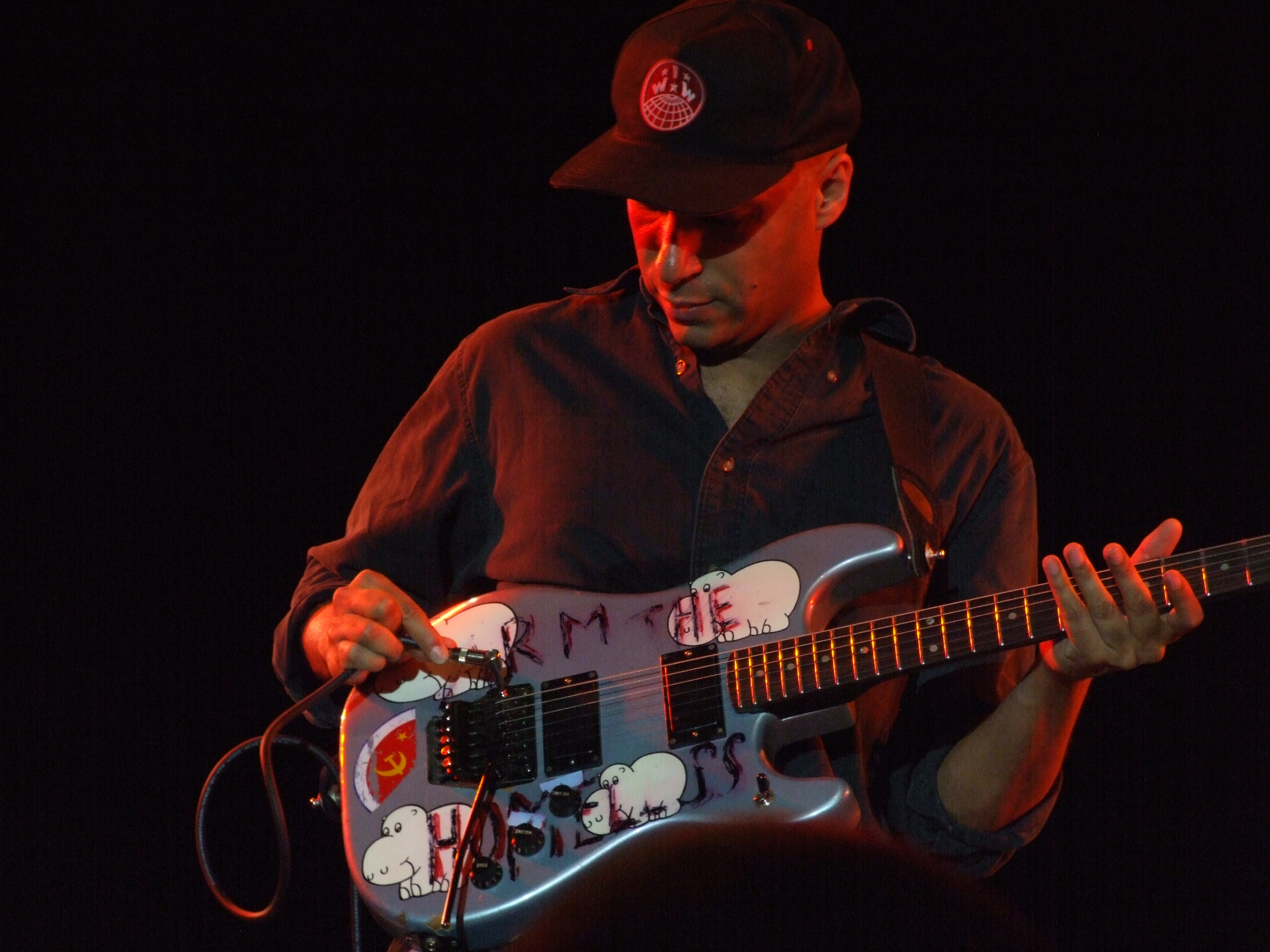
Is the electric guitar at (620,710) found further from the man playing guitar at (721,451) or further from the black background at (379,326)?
the black background at (379,326)

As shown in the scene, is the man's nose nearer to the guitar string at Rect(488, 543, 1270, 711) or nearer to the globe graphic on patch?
the globe graphic on patch

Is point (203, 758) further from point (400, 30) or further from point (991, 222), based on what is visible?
point (991, 222)

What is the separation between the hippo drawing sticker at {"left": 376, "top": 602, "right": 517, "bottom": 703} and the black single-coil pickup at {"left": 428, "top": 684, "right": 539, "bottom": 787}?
3cm

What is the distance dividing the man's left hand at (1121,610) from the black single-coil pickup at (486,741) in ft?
2.86

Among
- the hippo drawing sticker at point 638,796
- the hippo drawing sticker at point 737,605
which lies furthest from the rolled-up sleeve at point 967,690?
the hippo drawing sticker at point 638,796

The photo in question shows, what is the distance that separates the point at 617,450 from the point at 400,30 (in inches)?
66.1

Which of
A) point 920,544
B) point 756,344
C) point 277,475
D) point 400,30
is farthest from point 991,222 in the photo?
point 277,475

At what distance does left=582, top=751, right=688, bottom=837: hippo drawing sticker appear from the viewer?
6.49ft

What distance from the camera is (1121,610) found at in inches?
76.5

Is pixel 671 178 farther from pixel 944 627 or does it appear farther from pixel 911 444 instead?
pixel 944 627

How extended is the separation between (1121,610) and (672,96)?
115 cm

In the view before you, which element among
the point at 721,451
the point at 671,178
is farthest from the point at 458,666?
the point at 671,178

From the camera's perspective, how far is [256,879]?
11.2 feet

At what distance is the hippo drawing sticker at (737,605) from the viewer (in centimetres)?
206
